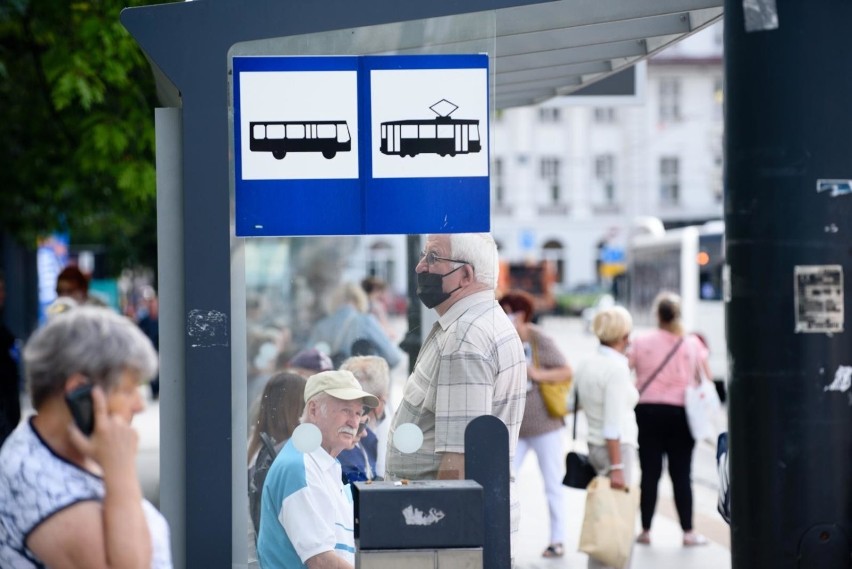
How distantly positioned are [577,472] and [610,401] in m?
0.48

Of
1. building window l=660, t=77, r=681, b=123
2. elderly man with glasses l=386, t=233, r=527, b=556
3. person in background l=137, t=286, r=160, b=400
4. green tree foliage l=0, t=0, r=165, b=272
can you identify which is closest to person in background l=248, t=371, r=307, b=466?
elderly man with glasses l=386, t=233, r=527, b=556

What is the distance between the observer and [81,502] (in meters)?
2.67

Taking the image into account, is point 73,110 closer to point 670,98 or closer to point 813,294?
point 813,294

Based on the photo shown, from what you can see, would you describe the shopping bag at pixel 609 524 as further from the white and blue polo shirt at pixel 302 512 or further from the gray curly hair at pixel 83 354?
the gray curly hair at pixel 83 354

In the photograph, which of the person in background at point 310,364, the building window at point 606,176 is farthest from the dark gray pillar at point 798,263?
the building window at point 606,176

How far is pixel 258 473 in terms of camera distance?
16.2 feet

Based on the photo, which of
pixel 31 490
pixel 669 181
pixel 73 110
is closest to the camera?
pixel 31 490

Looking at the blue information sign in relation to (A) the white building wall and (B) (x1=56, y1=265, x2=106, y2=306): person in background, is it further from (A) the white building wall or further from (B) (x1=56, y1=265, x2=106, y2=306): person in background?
(A) the white building wall

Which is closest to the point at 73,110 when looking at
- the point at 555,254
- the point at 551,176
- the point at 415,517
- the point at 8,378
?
the point at 8,378

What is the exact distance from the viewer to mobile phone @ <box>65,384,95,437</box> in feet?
8.87

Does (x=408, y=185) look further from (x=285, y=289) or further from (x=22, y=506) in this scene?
(x=285, y=289)

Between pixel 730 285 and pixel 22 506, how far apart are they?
1.95 m

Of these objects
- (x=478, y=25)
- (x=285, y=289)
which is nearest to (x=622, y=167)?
(x=285, y=289)

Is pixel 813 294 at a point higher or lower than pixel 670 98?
lower
